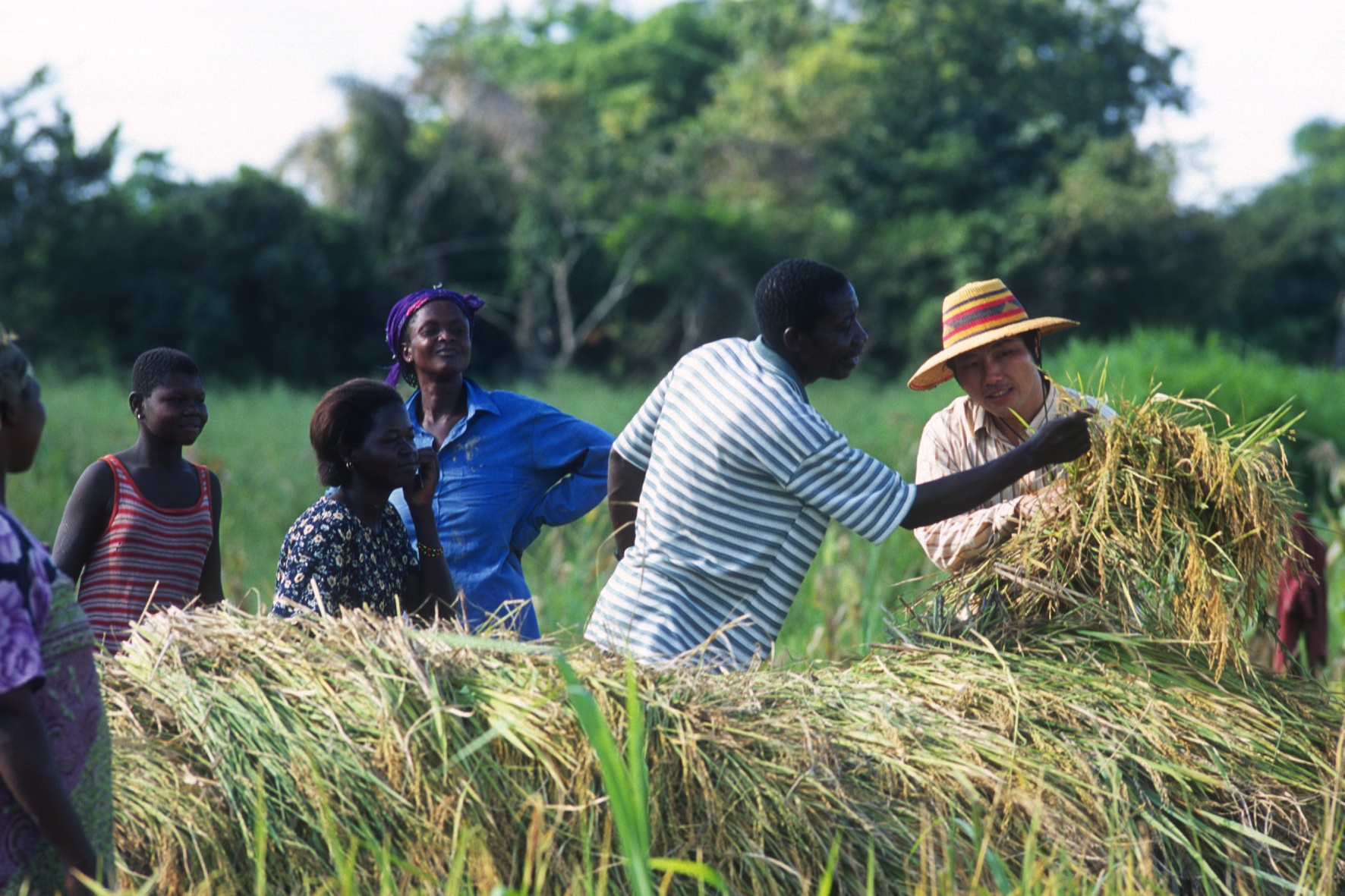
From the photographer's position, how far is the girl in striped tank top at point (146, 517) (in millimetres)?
3182

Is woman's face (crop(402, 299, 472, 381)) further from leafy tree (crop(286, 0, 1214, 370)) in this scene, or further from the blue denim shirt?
leafy tree (crop(286, 0, 1214, 370))

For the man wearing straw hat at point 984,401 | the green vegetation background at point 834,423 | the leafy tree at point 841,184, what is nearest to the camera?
the man wearing straw hat at point 984,401

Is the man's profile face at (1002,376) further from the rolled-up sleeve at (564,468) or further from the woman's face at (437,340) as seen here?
the woman's face at (437,340)

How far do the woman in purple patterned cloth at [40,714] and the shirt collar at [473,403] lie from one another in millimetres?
1634

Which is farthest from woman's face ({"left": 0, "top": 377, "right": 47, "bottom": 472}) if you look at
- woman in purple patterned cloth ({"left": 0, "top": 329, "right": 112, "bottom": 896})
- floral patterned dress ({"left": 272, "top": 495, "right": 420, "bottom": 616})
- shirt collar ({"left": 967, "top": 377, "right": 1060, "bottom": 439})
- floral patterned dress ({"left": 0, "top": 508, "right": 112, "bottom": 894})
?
shirt collar ({"left": 967, "top": 377, "right": 1060, "bottom": 439})

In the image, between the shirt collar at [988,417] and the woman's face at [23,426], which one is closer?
the woman's face at [23,426]

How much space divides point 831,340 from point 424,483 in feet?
3.88

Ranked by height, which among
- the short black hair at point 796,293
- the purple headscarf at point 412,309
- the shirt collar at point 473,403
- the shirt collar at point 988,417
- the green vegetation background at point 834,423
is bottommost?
the green vegetation background at point 834,423

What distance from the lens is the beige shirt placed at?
308cm

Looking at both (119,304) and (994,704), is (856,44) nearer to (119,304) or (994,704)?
(119,304)

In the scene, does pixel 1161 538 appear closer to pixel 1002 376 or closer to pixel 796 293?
pixel 1002 376

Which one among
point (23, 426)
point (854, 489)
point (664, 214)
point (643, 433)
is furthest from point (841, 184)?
point (23, 426)

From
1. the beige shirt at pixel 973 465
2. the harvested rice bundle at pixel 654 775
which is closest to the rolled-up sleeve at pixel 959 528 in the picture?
the beige shirt at pixel 973 465

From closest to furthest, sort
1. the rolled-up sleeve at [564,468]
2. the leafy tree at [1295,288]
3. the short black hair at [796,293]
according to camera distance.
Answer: the short black hair at [796,293] < the rolled-up sleeve at [564,468] < the leafy tree at [1295,288]
